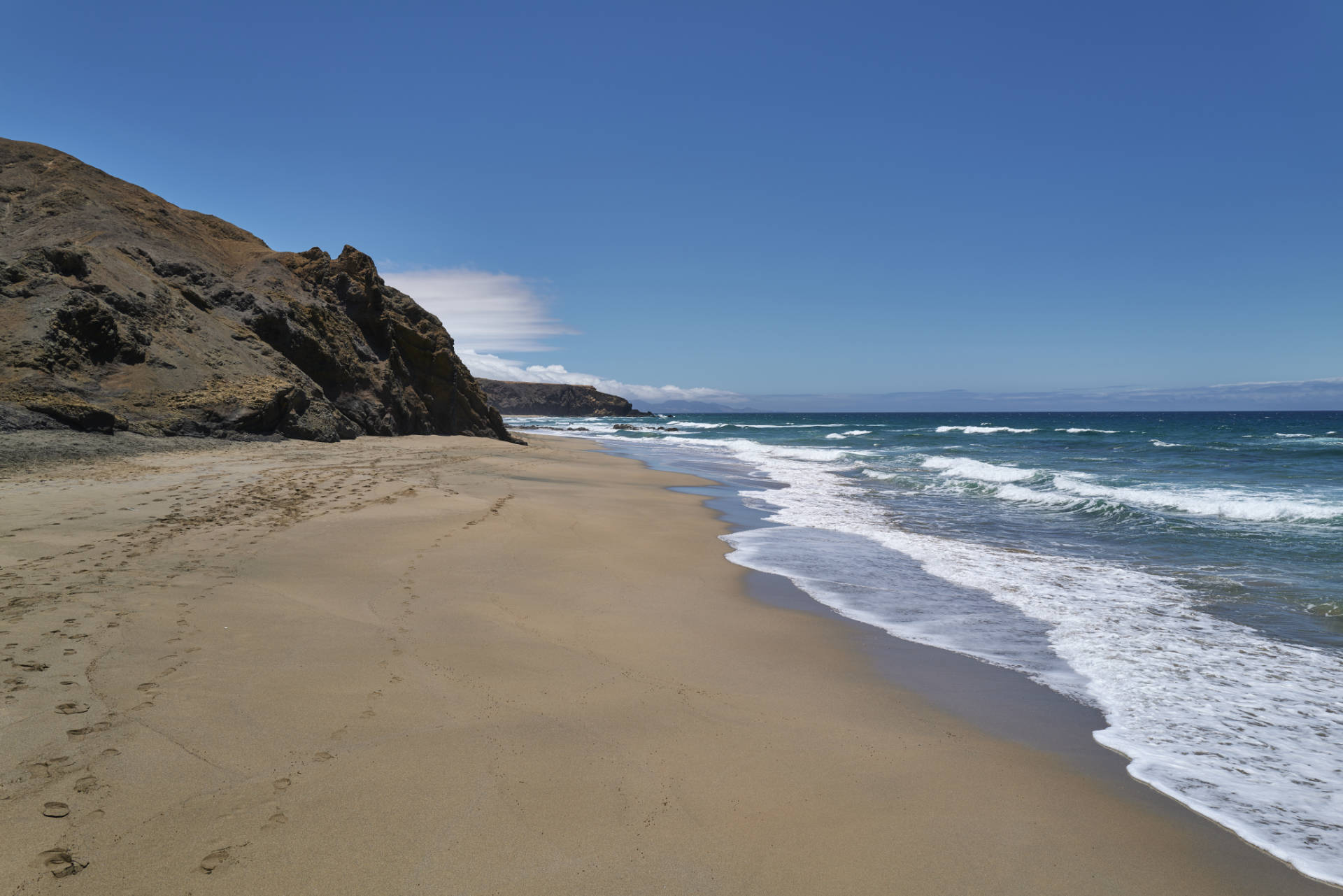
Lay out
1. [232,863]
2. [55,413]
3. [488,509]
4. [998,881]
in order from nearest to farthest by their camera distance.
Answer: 1. [232,863]
2. [998,881]
3. [488,509]
4. [55,413]

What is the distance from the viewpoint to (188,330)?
17.5 metres

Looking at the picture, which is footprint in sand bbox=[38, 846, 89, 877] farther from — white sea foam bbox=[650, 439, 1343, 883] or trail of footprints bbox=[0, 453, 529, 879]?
white sea foam bbox=[650, 439, 1343, 883]

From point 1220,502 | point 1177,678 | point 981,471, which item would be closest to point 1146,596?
point 1177,678

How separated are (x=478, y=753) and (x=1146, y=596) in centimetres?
712

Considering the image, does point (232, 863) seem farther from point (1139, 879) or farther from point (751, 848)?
point (1139, 879)

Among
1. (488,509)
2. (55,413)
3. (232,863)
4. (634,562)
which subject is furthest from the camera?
(55,413)

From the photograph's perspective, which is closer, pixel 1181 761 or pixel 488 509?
pixel 1181 761

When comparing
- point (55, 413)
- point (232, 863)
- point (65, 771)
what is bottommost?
point (232, 863)

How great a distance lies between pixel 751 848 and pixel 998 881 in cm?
98

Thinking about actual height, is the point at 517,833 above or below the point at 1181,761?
above

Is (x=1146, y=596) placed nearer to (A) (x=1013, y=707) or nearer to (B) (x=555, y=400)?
(A) (x=1013, y=707)

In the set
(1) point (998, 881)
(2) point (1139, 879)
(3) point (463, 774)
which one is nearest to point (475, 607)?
(3) point (463, 774)

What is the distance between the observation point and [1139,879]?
269cm

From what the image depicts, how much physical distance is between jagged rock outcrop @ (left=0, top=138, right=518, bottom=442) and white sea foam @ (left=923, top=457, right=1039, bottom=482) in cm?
1865
